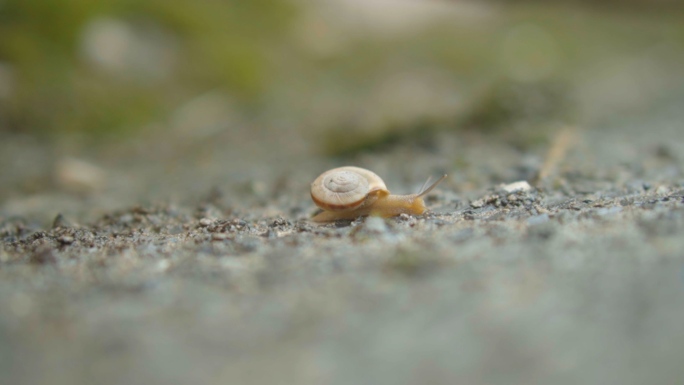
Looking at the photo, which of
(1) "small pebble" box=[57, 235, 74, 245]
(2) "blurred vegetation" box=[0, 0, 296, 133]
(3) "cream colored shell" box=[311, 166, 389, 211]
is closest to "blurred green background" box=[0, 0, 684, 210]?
(2) "blurred vegetation" box=[0, 0, 296, 133]

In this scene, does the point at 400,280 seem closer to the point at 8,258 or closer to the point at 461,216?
the point at 461,216

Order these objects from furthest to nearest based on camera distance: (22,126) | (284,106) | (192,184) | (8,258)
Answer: (284,106) < (22,126) < (192,184) < (8,258)

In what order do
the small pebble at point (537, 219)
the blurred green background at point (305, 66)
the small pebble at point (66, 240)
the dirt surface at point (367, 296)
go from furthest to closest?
1. the blurred green background at point (305, 66)
2. the small pebble at point (66, 240)
3. the small pebble at point (537, 219)
4. the dirt surface at point (367, 296)

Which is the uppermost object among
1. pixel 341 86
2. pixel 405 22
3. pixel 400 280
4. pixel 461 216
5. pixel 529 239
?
pixel 405 22

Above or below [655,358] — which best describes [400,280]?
above

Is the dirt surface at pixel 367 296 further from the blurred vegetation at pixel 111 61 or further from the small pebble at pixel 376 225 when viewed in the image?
the blurred vegetation at pixel 111 61

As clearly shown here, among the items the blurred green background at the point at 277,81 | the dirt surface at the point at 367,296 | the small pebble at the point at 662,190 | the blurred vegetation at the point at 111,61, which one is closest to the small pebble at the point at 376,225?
the dirt surface at the point at 367,296

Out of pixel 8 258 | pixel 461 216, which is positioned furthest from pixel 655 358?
pixel 8 258
